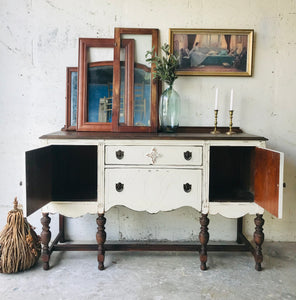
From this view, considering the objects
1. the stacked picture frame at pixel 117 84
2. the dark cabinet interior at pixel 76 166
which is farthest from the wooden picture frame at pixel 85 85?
the dark cabinet interior at pixel 76 166

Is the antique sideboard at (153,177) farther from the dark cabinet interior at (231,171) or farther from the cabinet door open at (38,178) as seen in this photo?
the dark cabinet interior at (231,171)

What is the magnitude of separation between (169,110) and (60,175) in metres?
1.06

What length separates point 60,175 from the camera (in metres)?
2.73

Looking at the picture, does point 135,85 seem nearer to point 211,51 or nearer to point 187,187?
point 211,51

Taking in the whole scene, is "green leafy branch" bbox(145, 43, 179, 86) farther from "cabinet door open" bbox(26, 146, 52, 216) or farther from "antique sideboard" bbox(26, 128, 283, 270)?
"cabinet door open" bbox(26, 146, 52, 216)

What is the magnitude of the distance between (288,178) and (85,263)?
1.83 metres

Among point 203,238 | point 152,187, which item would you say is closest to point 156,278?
point 203,238

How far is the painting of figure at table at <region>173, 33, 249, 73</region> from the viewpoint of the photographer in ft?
8.77

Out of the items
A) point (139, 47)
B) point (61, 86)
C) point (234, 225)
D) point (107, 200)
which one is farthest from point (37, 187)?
point (234, 225)

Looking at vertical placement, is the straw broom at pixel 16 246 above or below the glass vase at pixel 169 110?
below

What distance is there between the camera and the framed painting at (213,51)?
8.75ft

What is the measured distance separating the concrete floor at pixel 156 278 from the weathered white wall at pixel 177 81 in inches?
13.1

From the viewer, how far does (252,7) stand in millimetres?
2680

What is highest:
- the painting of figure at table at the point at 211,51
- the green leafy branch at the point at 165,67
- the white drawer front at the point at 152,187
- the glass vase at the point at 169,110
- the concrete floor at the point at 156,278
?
the painting of figure at table at the point at 211,51
